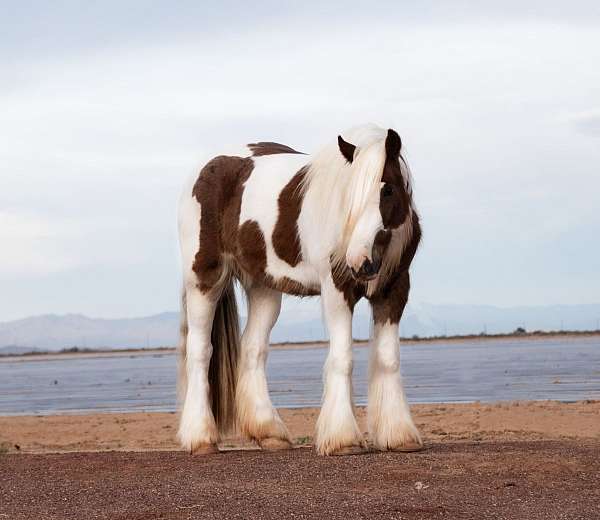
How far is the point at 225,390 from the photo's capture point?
430 inches

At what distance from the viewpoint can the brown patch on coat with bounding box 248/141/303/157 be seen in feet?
36.3

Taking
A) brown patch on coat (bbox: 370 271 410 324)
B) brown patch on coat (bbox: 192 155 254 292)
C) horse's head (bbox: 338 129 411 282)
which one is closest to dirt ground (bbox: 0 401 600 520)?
Answer: brown patch on coat (bbox: 370 271 410 324)

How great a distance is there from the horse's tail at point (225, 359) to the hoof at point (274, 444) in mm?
400

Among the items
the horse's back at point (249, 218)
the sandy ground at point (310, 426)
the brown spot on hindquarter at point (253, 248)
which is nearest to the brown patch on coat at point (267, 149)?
the horse's back at point (249, 218)

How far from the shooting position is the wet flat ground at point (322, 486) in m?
7.39

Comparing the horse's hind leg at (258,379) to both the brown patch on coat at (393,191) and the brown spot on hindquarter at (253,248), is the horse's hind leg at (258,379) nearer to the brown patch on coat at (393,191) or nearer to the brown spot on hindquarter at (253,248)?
the brown spot on hindquarter at (253,248)

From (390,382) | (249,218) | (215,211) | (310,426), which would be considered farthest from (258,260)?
(310,426)

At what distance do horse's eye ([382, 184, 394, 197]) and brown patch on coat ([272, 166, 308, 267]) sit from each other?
3.60ft

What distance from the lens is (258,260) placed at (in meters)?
10.3

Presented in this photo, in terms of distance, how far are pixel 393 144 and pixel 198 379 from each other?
320 centimetres

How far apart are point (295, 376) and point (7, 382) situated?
1447cm

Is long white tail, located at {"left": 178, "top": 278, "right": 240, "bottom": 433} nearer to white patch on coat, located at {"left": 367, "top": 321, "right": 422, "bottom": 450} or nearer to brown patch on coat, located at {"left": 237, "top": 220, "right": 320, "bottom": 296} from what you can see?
brown patch on coat, located at {"left": 237, "top": 220, "right": 320, "bottom": 296}

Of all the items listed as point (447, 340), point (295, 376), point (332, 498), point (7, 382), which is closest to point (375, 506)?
point (332, 498)

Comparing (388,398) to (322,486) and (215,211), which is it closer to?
(322,486)
